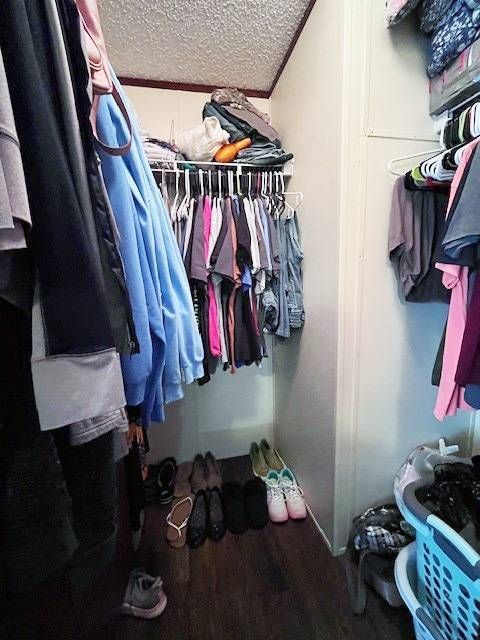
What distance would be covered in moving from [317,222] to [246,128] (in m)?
0.62

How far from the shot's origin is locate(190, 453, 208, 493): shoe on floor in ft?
4.99

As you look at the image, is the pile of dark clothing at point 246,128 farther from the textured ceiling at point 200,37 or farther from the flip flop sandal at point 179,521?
the flip flop sandal at point 179,521

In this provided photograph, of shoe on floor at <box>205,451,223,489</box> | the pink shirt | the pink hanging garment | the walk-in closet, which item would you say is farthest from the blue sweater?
shoe on floor at <box>205,451,223,489</box>

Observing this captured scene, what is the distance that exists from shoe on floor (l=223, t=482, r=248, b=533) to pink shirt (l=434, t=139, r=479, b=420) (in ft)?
3.36

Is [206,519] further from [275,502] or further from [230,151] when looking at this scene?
[230,151]

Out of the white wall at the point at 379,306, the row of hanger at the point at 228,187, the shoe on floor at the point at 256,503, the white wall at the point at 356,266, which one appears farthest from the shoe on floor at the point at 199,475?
the row of hanger at the point at 228,187

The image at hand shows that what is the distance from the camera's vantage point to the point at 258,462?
1.67 metres

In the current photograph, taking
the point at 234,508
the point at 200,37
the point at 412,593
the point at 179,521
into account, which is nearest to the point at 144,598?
the point at 179,521

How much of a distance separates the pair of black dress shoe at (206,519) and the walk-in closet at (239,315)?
1 centimetres

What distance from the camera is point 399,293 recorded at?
3.43 ft

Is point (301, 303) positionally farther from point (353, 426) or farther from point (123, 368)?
point (123, 368)

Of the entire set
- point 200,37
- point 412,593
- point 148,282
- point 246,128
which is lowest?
point 412,593

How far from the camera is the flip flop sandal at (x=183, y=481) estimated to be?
1.49 metres

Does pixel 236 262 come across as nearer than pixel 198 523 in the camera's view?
Yes
